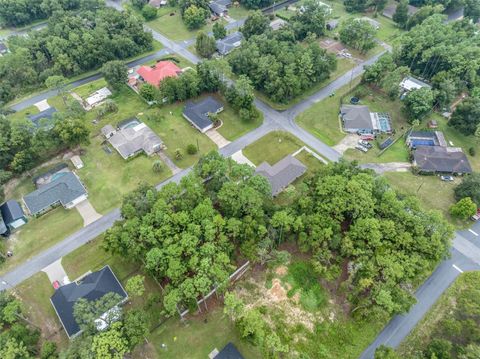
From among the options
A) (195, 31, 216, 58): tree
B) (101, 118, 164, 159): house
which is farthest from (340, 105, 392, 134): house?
(101, 118, 164, 159): house

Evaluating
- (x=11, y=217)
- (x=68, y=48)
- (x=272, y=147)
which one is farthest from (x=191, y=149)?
(x=68, y=48)

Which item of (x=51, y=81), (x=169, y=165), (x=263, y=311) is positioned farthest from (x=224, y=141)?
(x=51, y=81)

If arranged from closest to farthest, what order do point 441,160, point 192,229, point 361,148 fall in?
1. point 192,229
2. point 441,160
3. point 361,148

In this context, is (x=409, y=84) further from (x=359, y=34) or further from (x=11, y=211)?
(x=11, y=211)

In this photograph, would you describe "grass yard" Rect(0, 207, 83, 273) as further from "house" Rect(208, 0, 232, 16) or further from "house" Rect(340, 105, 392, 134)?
"house" Rect(208, 0, 232, 16)

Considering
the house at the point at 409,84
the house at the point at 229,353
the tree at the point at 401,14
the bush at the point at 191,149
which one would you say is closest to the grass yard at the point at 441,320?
the house at the point at 229,353
